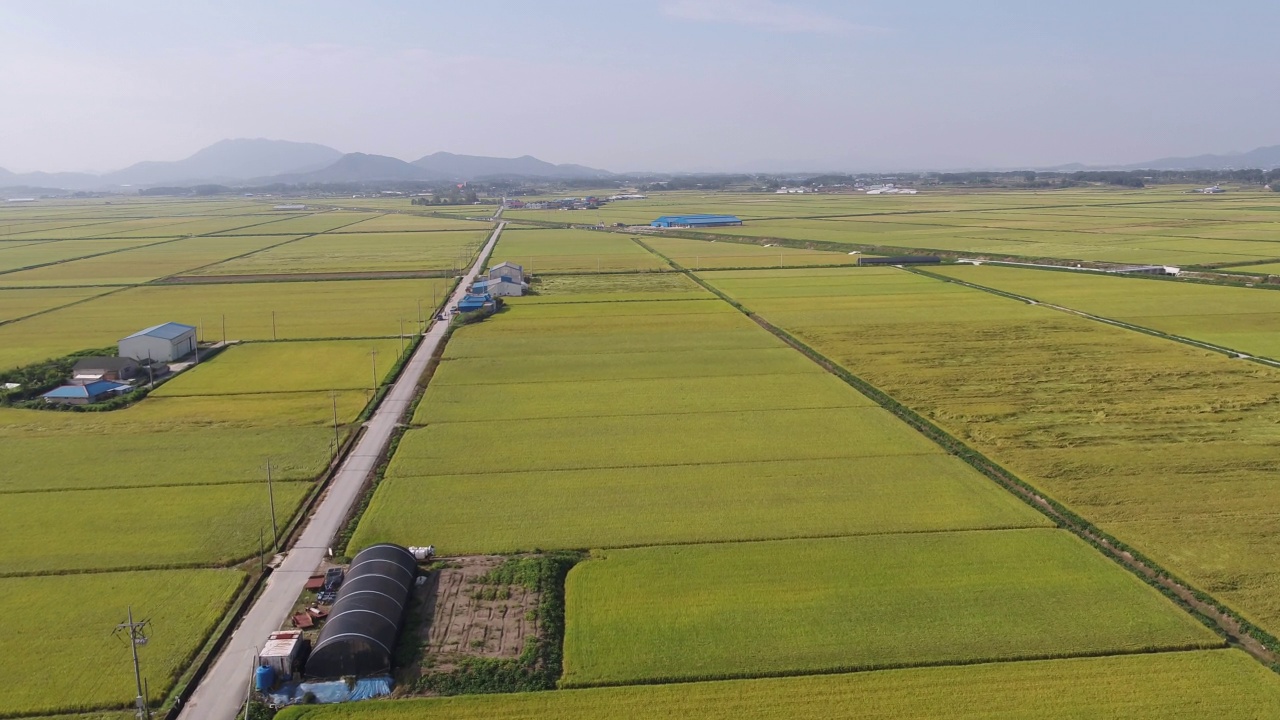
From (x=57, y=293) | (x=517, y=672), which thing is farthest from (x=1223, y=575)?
(x=57, y=293)

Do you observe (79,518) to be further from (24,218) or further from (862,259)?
(24,218)

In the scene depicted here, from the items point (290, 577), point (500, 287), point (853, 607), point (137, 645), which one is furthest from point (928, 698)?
point (500, 287)

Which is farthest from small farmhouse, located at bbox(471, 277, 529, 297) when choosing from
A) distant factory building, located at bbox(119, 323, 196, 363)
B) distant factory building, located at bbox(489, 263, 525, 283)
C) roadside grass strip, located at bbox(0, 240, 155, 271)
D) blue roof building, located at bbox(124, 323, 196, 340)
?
roadside grass strip, located at bbox(0, 240, 155, 271)

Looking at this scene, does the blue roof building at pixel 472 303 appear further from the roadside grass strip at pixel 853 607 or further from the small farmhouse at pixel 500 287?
the roadside grass strip at pixel 853 607

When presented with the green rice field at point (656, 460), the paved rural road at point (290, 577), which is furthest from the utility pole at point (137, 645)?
the green rice field at point (656, 460)

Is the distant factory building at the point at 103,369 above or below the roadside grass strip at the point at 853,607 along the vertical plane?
above

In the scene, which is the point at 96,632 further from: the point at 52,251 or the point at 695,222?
the point at 695,222

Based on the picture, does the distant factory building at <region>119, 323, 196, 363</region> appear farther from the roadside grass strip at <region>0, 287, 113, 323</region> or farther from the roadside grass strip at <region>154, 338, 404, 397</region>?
the roadside grass strip at <region>0, 287, 113, 323</region>
